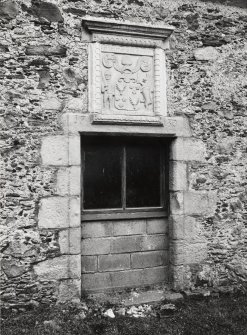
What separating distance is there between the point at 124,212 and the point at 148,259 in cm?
71

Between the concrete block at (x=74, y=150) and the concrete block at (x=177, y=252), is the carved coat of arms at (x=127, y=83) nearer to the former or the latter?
the concrete block at (x=74, y=150)

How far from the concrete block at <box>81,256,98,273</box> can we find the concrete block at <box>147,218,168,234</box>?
0.81m

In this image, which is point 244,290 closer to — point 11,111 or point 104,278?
point 104,278

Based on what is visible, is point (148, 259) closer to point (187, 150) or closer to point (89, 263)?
point (89, 263)

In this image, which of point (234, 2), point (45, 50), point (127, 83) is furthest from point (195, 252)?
point (234, 2)

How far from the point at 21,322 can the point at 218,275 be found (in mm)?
2550

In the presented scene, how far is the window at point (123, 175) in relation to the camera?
14.9 ft

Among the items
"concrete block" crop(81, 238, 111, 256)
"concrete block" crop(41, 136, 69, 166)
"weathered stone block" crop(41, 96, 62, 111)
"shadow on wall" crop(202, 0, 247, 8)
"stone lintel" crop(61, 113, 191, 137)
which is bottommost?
"concrete block" crop(81, 238, 111, 256)

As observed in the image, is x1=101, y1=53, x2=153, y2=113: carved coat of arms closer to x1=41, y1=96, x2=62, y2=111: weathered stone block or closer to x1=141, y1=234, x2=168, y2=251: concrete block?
x1=41, y1=96, x2=62, y2=111: weathered stone block

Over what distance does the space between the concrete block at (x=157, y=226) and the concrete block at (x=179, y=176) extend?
483 millimetres

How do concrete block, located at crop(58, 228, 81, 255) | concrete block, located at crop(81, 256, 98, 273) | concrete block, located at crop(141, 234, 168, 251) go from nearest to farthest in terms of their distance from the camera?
concrete block, located at crop(58, 228, 81, 255), concrete block, located at crop(81, 256, 98, 273), concrete block, located at crop(141, 234, 168, 251)

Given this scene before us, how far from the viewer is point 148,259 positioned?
15.4 ft

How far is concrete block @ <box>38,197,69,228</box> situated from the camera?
4.13m

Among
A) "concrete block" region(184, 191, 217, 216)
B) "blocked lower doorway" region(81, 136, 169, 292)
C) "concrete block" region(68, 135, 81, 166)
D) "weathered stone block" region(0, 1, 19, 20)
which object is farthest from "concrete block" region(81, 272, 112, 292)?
"weathered stone block" region(0, 1, 19, 20)
